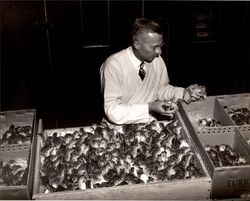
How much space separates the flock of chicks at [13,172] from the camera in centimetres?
276

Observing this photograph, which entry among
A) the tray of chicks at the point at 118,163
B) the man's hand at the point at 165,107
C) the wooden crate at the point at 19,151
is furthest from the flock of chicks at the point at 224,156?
the wooden crate at the point at 19,151

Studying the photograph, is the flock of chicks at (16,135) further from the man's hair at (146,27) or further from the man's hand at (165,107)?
the man's hair at (146,27)

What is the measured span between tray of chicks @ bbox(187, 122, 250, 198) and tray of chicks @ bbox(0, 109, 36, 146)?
168cm

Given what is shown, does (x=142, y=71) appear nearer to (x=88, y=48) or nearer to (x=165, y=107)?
(x=165, y=107)

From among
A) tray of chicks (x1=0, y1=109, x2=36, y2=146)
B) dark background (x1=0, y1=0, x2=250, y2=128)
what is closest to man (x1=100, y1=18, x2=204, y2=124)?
tray of chicks (x1=0, y1=109, x2=36, y2=146)

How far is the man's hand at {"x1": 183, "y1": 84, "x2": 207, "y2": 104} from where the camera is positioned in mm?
3441

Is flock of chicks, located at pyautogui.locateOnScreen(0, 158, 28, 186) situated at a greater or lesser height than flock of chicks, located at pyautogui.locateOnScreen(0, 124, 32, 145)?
lesser

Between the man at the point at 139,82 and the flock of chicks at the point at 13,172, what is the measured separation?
970mm

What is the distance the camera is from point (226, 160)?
2.98 metres

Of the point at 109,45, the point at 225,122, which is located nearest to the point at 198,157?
the point at 225,122

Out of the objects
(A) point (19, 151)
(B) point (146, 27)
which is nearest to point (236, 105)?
(B) point (146, 27)

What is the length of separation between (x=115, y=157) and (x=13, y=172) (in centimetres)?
91

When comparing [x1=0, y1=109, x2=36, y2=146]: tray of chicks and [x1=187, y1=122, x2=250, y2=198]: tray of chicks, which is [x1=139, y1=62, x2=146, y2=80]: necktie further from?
[x1=0, y1=109, x2=36, y2=146]: tray of chicks

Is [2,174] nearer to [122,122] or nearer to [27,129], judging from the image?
[27,129]
